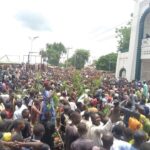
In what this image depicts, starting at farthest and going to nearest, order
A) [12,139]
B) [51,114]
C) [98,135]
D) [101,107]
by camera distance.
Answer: [101,107] < [51,114] < [98,135] < [12,139]

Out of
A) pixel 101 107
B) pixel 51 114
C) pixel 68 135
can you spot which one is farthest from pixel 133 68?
pixel 68 135

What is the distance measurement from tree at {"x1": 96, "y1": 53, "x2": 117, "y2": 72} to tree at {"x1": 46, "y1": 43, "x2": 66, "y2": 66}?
765 inches

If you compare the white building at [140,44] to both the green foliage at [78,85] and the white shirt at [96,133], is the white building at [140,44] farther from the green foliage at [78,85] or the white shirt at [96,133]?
the white shirt at [96,133]

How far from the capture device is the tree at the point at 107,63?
218ft

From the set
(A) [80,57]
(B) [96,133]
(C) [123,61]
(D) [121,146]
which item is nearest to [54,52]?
(A) [80,57]

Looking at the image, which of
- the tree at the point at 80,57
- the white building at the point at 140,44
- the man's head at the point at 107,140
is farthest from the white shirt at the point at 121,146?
the tree at the point at 80,57

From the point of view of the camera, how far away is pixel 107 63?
6712cm

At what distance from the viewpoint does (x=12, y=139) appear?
6.00 m

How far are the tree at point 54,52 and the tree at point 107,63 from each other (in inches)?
765

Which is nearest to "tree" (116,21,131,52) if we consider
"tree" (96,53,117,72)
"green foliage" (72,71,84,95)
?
"tree" (96,53,117,72)

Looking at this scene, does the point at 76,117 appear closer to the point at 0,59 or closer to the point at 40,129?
the point at 40,129

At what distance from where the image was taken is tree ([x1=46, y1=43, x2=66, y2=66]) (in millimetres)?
87344

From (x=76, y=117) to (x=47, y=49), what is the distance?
8306 cm

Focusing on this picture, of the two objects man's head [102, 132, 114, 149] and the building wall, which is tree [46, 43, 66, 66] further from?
man's head [102, 132, 114, 149]
